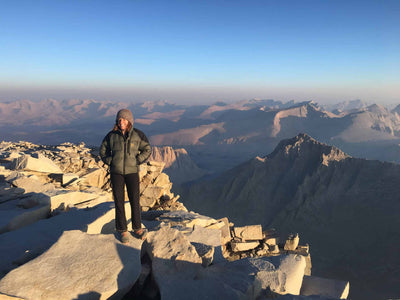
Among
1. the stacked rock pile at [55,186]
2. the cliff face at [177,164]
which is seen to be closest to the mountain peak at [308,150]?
the cliff face at [177,164]

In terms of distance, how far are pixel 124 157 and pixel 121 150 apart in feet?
0.41

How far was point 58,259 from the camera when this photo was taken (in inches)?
122

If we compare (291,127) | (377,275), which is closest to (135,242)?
(377,275)

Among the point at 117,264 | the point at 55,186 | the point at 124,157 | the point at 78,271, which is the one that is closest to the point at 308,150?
the point at 55,186

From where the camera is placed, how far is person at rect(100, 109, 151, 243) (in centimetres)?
391

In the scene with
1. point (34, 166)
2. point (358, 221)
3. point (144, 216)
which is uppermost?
point (34, 166)

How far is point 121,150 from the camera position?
12.9ft

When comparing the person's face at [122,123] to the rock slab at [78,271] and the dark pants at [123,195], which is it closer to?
the dark pants at [123,195]

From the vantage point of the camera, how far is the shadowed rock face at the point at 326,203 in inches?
1118

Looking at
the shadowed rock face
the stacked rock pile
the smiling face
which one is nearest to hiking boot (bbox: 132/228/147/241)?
the smiling face

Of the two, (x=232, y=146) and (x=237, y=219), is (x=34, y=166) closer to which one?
(x=237, y=219)

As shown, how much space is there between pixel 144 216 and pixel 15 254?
4213 mm

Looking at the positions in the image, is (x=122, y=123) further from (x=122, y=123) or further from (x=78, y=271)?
(x=78, y=271)

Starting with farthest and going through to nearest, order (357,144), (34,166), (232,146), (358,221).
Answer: (232,146) < (357,144) < (358,221) < (34,166)
